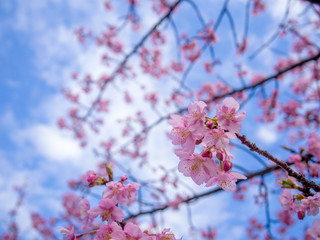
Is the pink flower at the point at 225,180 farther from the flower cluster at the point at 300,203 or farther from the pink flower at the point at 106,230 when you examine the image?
the pink flower at the point at 106,230

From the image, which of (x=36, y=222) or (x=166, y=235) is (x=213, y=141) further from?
(x=36, y=222)

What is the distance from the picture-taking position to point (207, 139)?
4.13 feet

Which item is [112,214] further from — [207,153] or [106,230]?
[207,153]

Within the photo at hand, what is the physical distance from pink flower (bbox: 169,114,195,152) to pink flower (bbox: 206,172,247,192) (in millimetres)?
248

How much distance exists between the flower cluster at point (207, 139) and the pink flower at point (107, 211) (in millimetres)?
543

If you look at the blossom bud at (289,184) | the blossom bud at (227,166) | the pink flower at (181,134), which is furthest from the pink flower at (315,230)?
the pink flower at (181,134)

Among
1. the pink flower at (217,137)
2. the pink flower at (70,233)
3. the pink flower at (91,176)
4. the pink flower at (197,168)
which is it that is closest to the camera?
the pink flower at (217,137)

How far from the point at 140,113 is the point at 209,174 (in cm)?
916

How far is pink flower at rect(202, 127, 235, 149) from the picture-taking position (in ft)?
4.10

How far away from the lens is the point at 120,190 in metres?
1.58

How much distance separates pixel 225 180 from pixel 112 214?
0.81 meters

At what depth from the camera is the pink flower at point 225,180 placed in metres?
1.35

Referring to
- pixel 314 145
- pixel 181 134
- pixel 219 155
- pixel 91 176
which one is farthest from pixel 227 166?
pixel 314 145

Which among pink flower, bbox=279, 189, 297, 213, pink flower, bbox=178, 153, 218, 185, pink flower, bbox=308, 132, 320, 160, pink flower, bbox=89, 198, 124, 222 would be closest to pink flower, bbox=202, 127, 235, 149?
pink flower, bbox=178, 153, 218, 185
